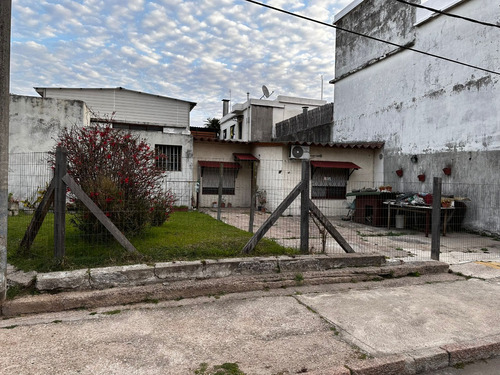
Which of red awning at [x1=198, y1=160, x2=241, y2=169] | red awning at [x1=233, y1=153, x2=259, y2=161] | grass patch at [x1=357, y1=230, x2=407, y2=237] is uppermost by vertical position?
red awning at [x1=233, y1=153, x2=259, y2=161]

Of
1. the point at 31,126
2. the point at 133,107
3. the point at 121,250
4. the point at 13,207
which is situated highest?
the point at 133,107

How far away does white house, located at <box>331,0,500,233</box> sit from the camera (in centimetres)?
966

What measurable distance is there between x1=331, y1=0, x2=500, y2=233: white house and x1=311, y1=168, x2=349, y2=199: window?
169 cm

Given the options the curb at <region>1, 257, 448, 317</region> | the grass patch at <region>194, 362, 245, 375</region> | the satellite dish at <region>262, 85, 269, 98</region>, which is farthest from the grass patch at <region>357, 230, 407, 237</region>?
the satellite dish at <region>262, 85, 269, 98</region>

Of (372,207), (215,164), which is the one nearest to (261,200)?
(215,164)

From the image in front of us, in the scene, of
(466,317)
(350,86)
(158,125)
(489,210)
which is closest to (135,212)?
(466,317)

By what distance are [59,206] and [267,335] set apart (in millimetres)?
3241

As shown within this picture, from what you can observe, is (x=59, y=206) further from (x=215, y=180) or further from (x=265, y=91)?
(x=265, y=91)

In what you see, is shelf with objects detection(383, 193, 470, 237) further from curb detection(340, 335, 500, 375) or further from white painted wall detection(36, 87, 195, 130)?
white painted wall detection(36, 87, 195, 130)

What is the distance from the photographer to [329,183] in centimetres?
1431

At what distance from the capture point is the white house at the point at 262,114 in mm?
22391

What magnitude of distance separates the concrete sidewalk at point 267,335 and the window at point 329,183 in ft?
30.8

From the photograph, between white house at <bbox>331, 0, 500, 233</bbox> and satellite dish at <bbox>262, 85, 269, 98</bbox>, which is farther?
satellite dish at <bbox>262, 85, 269, 98</bbox>

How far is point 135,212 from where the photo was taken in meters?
5.93
